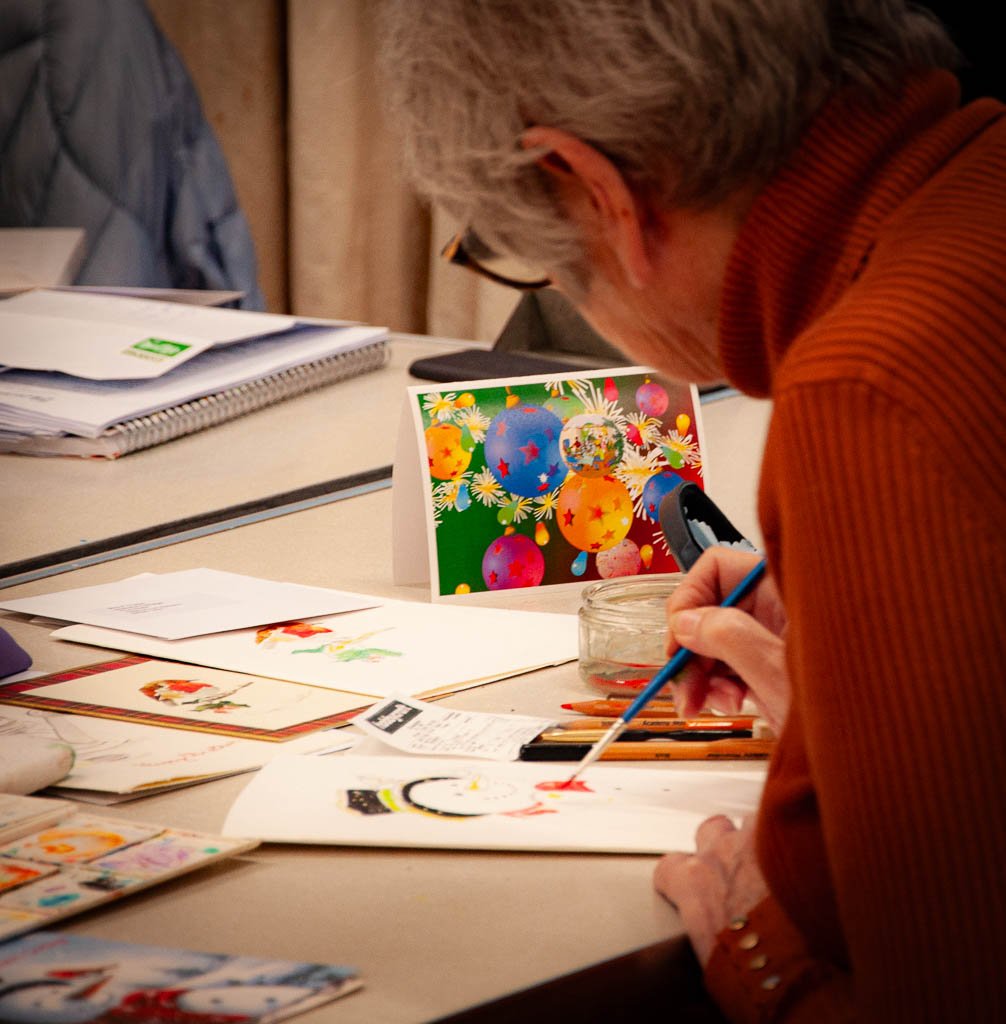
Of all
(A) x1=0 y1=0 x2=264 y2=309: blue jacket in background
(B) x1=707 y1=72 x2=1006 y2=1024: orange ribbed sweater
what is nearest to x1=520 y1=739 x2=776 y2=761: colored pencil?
(B) x1=707 y1=72 x2=1006 y2=1024: orange ribbed sweater

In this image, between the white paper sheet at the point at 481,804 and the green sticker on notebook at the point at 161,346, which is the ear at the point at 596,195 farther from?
the green sticker on notebook at the point at 161,346

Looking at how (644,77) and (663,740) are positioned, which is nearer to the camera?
(644,77)

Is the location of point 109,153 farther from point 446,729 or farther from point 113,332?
point 446,729

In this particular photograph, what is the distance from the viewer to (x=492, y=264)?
3.09 feet

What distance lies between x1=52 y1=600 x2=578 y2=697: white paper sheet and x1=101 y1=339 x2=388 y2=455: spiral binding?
24.4 inches

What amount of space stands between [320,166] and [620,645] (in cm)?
270

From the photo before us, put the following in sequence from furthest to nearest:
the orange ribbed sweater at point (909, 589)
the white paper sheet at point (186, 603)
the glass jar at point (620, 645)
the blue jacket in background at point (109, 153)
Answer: the blue jacket in background at point (109, 153)
the white paper sheet at point (186, 603)
the glass jar at point (620, 645)
the orange ribbed sweater at point (909, 589)

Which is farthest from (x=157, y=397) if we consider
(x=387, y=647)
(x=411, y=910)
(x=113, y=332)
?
(x=411, y=910)

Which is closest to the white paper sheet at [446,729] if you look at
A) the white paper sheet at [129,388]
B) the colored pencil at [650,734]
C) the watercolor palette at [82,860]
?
the colored pencil at [650,734]

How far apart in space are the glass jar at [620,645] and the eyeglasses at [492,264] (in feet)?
0.96

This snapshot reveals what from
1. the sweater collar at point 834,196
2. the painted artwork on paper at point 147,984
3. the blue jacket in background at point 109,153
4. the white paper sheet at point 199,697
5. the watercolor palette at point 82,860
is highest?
the blue jacket in background at point 109,153

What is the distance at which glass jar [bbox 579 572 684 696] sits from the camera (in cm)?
112

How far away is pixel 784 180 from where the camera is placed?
77 cm

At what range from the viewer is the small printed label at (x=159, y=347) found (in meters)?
1.98
